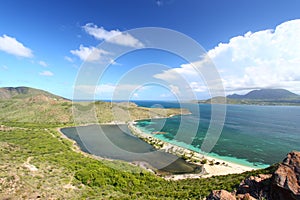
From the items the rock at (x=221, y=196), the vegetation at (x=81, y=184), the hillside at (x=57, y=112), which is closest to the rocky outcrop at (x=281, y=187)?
the rock at (x=221, y=196)

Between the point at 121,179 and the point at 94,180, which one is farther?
the point at 121,179

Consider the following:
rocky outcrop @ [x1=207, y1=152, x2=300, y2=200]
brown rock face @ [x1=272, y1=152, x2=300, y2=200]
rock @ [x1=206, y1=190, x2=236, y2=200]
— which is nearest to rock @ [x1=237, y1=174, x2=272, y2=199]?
rocky outcrop @ [x1=207, y1=152, x2=300, y2=200]

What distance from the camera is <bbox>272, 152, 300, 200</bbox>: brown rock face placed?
6.74 m

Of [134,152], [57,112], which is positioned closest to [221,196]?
[134,152]

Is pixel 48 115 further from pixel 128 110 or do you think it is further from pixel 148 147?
pixel 148 147

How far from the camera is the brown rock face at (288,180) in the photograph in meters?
6.74

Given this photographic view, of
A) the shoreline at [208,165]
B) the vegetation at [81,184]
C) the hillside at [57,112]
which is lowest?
the shoreline at [208,165]

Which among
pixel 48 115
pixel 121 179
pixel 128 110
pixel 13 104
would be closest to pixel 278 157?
pixel 121 179

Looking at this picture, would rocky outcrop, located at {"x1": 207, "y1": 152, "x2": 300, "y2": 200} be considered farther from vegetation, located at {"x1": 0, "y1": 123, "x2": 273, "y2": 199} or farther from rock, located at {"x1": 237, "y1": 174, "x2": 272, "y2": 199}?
vegetation, located at {"x1": 0, "y1": 123, "x2": 273, "y2": 199}

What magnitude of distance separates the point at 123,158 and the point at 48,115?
6515 centimetres

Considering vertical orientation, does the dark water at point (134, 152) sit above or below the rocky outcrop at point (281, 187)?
below

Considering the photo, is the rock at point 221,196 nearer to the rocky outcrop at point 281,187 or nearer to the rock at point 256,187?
the rocky outcrop at point 281,187

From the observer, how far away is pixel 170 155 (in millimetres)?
42406

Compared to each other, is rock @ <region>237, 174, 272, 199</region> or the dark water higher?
rock @ <region>237, 174, 272, 199</region>
